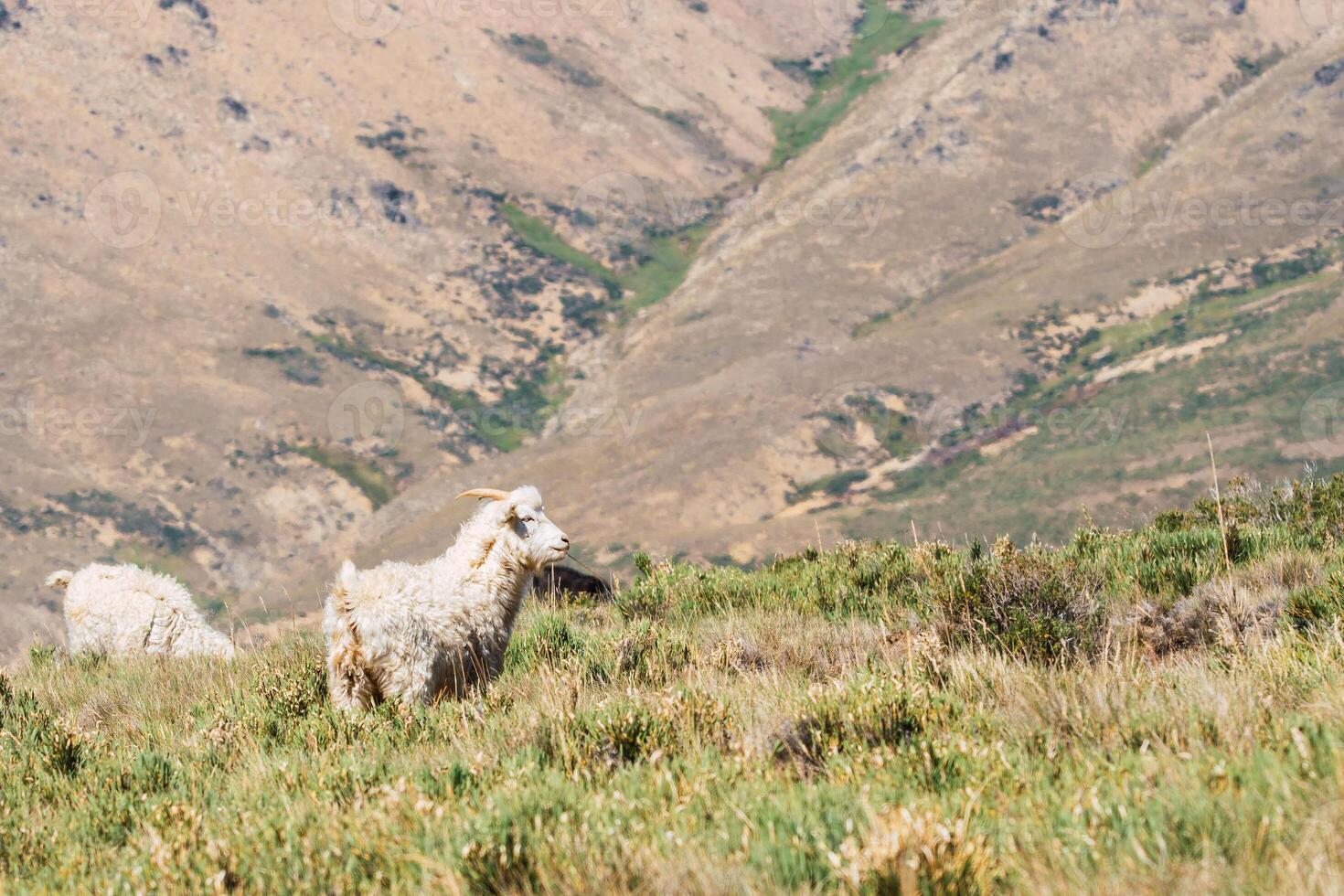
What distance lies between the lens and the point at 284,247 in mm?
133250

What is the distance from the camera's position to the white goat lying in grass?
23.6ft

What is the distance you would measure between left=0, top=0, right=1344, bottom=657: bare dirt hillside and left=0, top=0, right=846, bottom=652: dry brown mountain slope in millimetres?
447

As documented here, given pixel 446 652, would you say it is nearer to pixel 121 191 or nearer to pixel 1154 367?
pixel 1154 367

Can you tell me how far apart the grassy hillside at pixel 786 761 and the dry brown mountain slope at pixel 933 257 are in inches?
3091

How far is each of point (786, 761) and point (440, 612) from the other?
10.1 ft

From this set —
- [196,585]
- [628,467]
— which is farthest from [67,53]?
[628,467]

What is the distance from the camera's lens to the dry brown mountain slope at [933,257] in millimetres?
101188

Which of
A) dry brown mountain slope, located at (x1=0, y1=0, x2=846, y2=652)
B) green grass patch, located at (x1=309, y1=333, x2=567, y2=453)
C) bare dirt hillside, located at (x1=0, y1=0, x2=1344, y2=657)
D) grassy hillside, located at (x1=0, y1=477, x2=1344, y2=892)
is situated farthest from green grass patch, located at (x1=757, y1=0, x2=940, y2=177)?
grassy hillside, located at (x1=0, y1=477, x2=1344, y2=892)

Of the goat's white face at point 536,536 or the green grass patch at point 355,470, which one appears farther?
the green grass patch at point 355,470

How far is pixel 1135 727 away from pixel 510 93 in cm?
16107

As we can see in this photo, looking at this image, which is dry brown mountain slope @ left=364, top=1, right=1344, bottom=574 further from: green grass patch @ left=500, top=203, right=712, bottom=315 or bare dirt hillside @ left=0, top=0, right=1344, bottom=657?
green grass patch @ left=500, top=203, right=712, bottom=315

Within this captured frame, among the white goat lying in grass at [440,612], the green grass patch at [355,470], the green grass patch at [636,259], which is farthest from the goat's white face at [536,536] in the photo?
the green grass patch at [636,259]

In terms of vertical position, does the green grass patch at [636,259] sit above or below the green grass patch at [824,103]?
below

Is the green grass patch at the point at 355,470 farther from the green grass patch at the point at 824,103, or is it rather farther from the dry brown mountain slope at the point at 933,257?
the green grass patch at the point at 824,103
